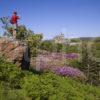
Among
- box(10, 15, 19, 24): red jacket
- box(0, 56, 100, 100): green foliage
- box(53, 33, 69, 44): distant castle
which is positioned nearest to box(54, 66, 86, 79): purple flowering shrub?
box(10, 15, 19, 24): red jacket

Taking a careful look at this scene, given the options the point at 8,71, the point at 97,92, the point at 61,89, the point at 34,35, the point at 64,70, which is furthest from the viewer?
the point at 34,35

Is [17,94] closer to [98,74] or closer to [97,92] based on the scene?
[97,92]

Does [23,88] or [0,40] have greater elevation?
[0,40]

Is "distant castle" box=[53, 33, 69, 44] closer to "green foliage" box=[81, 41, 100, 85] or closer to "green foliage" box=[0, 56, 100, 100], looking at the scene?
"green foliage" box=[81, 41, 100, 85]

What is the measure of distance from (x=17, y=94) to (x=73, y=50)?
23930mm

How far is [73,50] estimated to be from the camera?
3344 centimetres

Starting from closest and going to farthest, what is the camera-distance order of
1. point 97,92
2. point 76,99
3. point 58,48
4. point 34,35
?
1. point 76,99
2. point 97,92
3. point 34,35
4. point 58,48

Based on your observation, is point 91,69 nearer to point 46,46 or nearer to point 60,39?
point 46,46

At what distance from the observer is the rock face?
52.3 feet

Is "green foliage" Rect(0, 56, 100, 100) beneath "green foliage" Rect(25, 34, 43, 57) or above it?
beneath

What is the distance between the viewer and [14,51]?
1620cm

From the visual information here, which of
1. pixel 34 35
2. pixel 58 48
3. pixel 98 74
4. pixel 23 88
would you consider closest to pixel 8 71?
pixel 23 88

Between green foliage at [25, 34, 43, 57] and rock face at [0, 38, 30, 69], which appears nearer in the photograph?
rock face at [0, 38, 30, 69]

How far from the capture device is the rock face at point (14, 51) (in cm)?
1594
